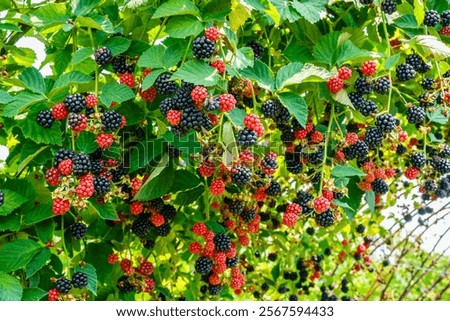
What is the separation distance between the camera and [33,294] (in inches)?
81.4

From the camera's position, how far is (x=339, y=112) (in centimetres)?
232

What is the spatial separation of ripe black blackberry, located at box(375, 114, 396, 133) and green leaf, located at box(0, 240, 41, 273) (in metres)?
1.25

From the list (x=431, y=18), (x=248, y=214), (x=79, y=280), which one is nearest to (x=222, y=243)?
(x=248, y=214)

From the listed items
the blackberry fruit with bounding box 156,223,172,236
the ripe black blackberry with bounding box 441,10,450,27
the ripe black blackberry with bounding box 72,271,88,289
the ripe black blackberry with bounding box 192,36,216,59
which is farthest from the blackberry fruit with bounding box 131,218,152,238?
the ripe black blackberry with bounding box 441,10,450,27

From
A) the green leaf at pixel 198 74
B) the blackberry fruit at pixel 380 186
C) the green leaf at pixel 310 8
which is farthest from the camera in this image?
the blackberry fruit at pixel 380 186

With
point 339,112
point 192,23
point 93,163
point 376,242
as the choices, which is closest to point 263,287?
point 376,242

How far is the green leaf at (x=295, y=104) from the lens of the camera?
6.07 feet

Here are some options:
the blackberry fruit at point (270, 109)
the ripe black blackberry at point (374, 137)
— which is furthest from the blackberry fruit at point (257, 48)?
the ripe black blackberry at point (374, 137)

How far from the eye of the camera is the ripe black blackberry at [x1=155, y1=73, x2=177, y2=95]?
1838 mm

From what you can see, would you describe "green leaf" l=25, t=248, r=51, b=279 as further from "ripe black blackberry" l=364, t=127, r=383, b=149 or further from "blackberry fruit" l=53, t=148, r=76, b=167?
"ripe black blackberry" l=364, t=127, r=383, b=149

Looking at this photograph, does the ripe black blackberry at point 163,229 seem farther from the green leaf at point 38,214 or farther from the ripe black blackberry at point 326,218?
the ripe black blackberry at point 326,218

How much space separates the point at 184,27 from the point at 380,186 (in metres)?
1.02

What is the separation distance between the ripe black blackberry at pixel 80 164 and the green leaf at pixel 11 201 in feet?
1.20

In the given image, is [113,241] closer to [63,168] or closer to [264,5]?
[63,168]
